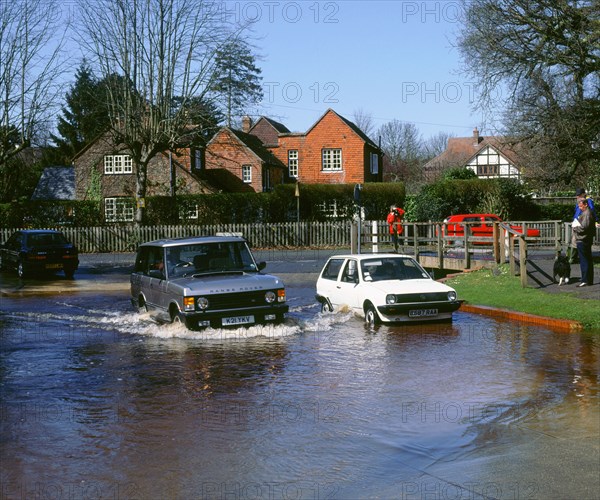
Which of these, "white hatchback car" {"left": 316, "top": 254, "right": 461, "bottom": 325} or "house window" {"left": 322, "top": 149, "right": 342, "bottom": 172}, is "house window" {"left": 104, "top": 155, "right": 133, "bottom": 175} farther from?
"white hatchback car" {"left": 316, "top": 254, "right": 461, "bottom": 325}

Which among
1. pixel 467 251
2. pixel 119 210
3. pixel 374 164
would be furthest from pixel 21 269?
pixel 374 164

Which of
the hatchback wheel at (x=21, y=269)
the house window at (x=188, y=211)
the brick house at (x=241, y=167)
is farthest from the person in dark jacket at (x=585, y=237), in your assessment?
the brick house at (x=241, y=167)

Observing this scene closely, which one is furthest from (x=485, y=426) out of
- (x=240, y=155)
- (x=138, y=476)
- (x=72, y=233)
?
(x=240, y=155)

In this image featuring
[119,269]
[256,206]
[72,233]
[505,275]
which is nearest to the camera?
[505,275]

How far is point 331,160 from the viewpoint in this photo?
6272 centimetres

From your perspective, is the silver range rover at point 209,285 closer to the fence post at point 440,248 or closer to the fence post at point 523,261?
the fence post at point 523,261

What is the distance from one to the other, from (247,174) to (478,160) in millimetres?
45733

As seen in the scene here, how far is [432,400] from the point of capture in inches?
343

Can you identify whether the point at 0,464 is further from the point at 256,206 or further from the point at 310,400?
the point at 256,206

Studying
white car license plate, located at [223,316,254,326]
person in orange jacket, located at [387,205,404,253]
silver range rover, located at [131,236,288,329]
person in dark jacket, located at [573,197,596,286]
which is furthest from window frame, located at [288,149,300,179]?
white car license plate, located at [223,316,254,326]

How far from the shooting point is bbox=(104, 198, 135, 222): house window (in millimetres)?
47812

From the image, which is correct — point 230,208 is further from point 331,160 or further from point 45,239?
point 45,239

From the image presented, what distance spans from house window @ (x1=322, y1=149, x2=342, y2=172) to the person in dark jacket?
44.8 m

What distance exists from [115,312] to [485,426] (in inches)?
492
